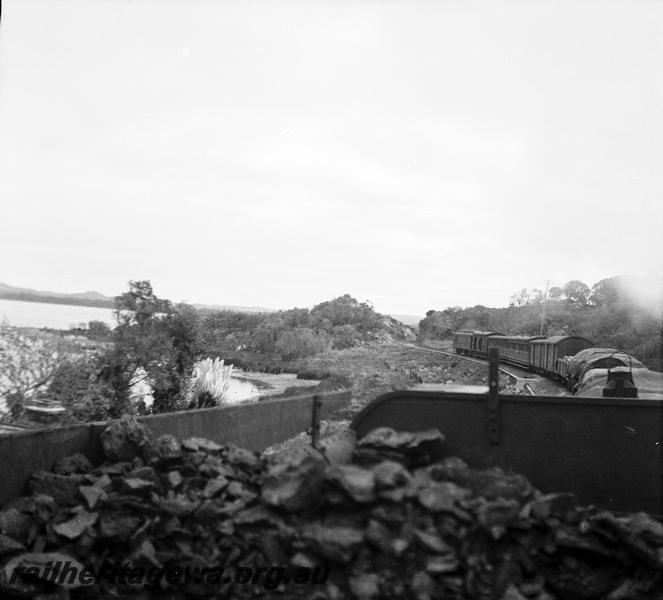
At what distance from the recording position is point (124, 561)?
342 cm

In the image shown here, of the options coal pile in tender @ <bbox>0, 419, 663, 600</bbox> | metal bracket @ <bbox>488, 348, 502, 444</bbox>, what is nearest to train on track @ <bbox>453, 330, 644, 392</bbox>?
metal bracket @ <bbox>488, 348, 502, 444</bbox>

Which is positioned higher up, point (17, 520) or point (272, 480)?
point (272, 480)

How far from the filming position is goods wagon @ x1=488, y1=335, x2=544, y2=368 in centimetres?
2691

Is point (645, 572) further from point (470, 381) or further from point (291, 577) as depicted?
point (470, 381)

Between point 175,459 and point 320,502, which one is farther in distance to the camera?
point 175,459

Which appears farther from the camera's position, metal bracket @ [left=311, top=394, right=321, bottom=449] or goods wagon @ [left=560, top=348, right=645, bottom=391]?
goods wagon @ [left=560, top=348, right=645, bottom=391]

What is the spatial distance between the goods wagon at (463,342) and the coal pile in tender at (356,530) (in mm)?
29955

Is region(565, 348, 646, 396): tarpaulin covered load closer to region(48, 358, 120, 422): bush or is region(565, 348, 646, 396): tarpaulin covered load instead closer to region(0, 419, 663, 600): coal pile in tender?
region(48, 358, 120, 422): bush

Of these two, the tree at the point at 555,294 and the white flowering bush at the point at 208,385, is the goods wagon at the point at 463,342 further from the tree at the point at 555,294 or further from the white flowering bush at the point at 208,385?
the white flowering bush at the point at 208,385

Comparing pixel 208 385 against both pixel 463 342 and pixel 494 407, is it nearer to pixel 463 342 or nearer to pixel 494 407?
pixel 494 407

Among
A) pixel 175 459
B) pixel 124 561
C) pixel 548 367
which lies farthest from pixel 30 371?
pixel 548 367

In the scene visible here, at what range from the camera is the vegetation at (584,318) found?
25.7 metres

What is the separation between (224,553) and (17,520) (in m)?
1.25

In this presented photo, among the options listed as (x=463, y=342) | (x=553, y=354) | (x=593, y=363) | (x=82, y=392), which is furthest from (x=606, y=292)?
(x=82, y=392)
